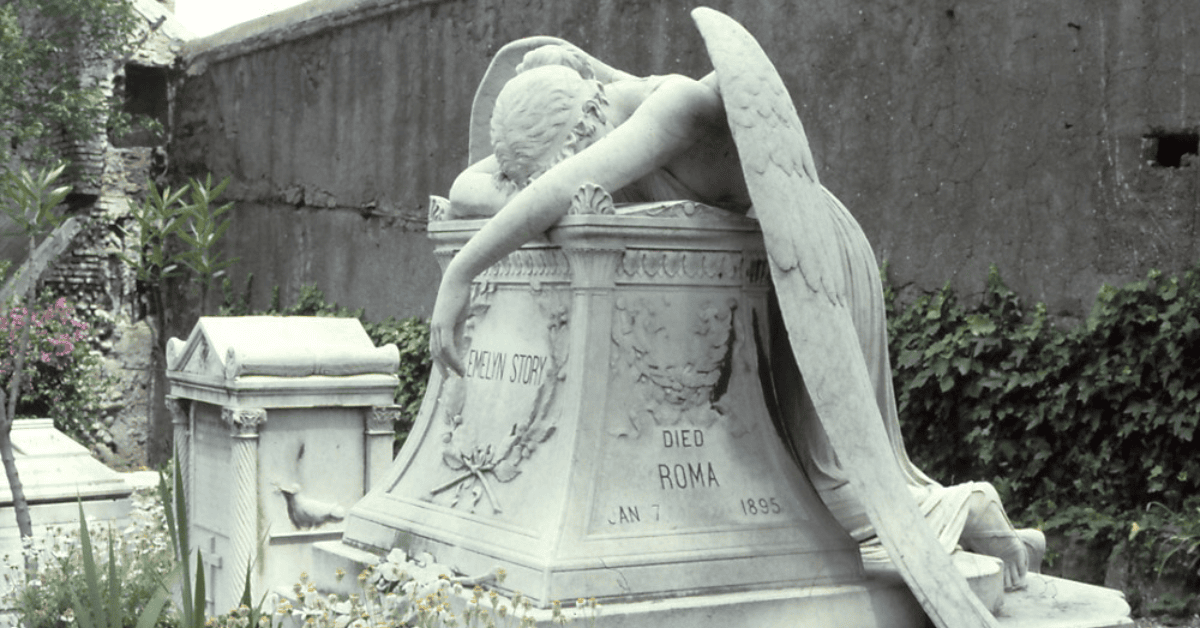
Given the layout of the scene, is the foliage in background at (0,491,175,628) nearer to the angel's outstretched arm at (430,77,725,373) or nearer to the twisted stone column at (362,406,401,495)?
the twisted stone column at (362,406,401,495)

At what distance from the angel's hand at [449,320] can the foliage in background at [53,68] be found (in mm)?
9674

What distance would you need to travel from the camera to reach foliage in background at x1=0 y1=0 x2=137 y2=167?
40.2ft

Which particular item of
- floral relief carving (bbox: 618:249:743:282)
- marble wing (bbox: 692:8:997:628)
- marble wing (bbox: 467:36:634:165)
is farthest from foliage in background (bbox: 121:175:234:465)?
marble wing (bbox: 692:8:997:628)

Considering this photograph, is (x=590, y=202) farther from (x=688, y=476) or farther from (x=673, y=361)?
(x=688, y=476)

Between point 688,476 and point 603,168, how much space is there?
31.1 inches

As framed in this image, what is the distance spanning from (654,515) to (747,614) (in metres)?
0.32

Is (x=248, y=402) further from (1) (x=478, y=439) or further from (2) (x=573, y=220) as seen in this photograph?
(2) (x=573, y=220)

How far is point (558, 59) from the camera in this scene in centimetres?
380

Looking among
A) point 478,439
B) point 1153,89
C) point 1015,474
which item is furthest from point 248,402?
point 1153,89

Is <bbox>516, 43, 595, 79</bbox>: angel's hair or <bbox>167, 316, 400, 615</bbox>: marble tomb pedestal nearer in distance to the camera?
<bbox>516, 43, 595, 79</bbox>: angel's hair

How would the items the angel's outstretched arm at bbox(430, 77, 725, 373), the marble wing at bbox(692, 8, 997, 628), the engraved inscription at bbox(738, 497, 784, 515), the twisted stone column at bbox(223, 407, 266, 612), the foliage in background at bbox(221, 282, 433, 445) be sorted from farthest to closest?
1. the foliage in background at bbox(221, 282, 433, 445)
2. the twisted stone column at bbox(223, 407, 266, 612)
3. the engraved inscription at bbox(738, 497, 784, 515)
4. the angel's outstretched arm at bbox(430, 77, 725, 373)
5. the marble wing at bbox(692, 8, 997, 628)

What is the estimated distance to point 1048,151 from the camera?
6.29 metres

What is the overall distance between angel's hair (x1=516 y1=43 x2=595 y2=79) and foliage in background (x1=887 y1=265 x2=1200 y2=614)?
9.83 ft

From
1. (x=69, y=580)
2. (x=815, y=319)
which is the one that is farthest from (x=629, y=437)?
(x=69, y=580)
